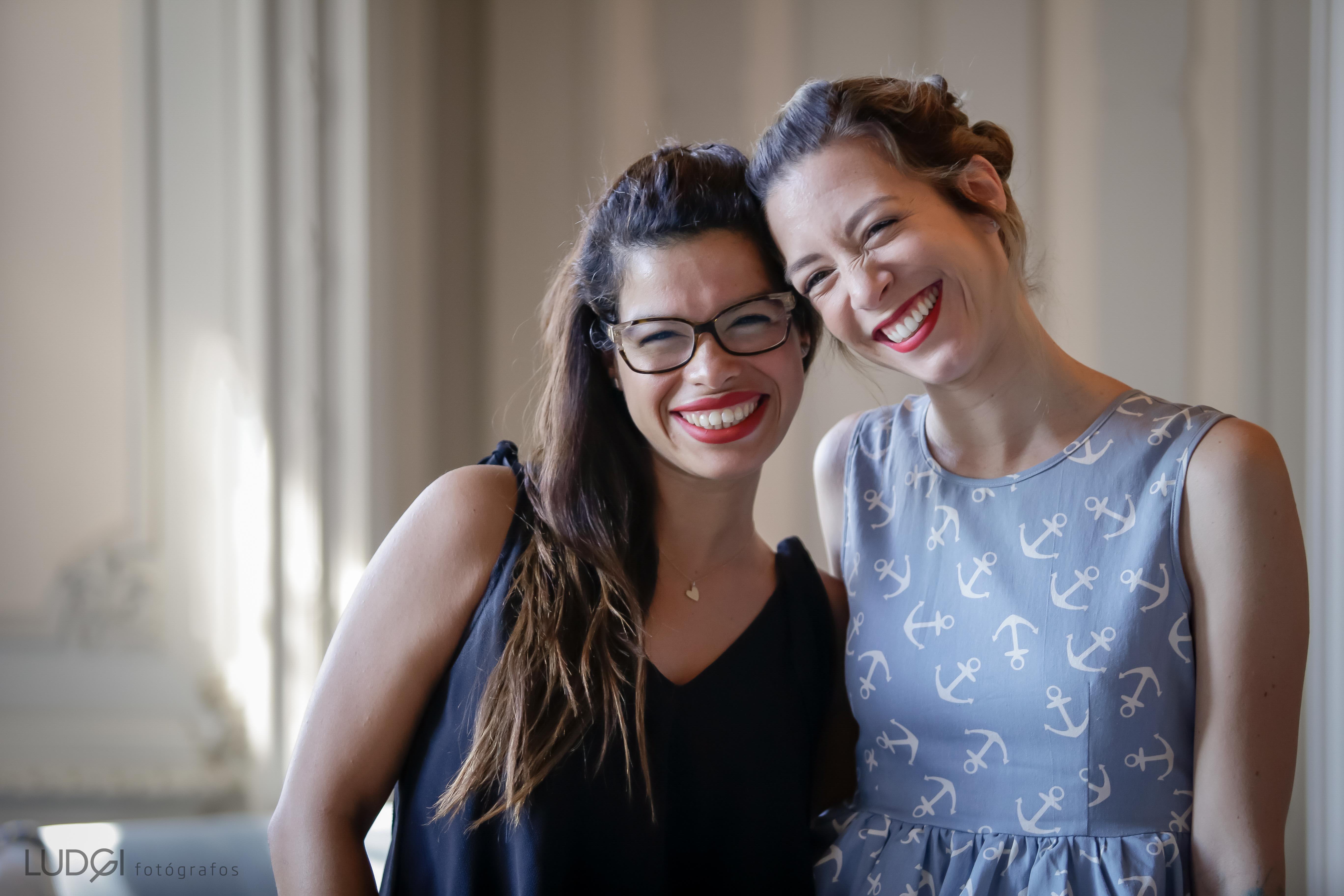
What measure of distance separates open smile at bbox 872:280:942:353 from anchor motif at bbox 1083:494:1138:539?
29 centimetres

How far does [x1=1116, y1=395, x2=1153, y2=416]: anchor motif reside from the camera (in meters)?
1.14

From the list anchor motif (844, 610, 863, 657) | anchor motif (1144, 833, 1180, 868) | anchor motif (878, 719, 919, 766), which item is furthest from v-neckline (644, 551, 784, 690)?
anchor motif (1144, 833, 1180, 868)

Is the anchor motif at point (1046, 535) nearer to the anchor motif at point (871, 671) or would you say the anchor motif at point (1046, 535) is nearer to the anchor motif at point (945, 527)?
the anchor motif at point (945, 527)

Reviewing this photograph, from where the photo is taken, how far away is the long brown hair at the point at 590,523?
3.76 ft

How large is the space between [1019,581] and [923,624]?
14cm

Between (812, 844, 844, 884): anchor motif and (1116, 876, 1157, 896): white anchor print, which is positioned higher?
(1116, 876, 1157, 896): white anchor print

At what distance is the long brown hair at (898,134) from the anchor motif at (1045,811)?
0.67 meters

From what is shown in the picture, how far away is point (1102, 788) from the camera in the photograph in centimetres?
105

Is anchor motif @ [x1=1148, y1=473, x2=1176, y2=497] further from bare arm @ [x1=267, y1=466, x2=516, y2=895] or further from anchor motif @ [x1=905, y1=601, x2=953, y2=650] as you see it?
bare arm @ [x1=267, y1=466, x2=516, y2=895]

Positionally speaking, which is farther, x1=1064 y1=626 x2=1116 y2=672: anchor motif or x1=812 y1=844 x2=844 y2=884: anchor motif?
x1=812 y1=844 x2=844 y2=884: anchor motif

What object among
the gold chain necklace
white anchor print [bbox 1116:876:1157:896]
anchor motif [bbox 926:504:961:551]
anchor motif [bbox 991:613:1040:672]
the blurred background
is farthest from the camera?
the blurred background

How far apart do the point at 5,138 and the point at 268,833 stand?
139cm

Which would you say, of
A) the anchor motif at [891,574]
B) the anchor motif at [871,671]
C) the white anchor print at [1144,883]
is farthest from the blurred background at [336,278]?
the white anchor print at [1144,883]

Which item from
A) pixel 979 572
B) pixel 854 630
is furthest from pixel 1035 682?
pixel 854 630
